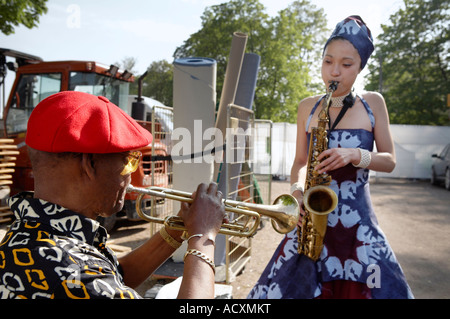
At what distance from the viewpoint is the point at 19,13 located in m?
10.9

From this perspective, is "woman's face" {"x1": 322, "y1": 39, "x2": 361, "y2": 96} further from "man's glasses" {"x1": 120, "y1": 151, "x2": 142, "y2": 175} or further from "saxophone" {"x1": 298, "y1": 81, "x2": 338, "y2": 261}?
"man's glasses" {"x1": 120, "y1": 151, "x2": 142, "y2": 175}

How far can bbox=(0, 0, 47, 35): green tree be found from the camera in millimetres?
10734

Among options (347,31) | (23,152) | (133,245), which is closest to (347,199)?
(347,31)

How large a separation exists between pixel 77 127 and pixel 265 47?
2194cm

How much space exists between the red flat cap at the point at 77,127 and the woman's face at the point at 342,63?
1.40 metres

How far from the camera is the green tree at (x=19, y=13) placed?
35.2 ft

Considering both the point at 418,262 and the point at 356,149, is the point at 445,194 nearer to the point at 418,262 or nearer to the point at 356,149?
the point at 418,262

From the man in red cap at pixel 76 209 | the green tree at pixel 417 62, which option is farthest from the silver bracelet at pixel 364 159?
the green tree at pixel 417 62

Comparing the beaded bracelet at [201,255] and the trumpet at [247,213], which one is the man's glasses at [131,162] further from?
the beaded bracelet at [201,255]

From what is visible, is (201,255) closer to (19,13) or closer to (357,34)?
(357,34)

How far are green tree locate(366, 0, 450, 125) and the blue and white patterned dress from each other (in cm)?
2235

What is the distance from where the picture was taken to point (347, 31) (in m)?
2.08

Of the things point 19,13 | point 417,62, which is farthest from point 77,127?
point 417,62

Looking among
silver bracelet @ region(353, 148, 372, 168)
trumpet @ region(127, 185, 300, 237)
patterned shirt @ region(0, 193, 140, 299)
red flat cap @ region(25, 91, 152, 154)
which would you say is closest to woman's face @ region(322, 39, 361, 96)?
silver bracelet @ region(353, 148, 372, 168)
